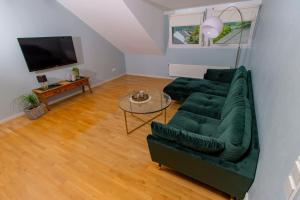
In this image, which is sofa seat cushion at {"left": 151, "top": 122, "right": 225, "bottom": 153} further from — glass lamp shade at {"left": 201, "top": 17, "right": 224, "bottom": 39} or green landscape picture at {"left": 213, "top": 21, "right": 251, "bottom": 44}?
green landscape picture at {"left": 213, "top": 21, "right": 251, "bottom": 44}

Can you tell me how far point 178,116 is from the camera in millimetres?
2145

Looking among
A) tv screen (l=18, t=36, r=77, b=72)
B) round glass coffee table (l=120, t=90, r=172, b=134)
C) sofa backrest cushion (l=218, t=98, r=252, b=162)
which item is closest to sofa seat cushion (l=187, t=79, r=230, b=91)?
round glass coffee table (l=120, t=90, r=172, b=134)

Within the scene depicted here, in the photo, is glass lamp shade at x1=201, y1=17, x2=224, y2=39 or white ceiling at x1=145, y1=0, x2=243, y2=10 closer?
glass lamp shade at x1=201, y1=17, x2=224, y2=39

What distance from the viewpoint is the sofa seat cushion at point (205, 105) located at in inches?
87.8

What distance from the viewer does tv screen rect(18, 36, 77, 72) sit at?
3.11 metres

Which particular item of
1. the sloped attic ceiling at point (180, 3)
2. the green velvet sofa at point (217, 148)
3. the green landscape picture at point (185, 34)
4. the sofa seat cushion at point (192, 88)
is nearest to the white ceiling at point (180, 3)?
the sloped attic ceiling at point (180, 3)

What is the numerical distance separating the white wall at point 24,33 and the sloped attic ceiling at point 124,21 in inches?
11.5

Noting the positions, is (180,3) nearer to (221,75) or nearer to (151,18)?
(151,18)

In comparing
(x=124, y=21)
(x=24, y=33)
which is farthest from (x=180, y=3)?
(x=24, y=33)

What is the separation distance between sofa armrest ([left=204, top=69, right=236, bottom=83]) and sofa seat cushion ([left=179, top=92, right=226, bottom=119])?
0.82 metres

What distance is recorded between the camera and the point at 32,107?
10.3 ft

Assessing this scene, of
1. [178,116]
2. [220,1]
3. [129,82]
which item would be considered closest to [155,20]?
[220,1]

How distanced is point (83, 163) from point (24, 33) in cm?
280

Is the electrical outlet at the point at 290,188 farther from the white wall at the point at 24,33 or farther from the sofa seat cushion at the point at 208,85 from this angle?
the white wall at the point at 24,33
